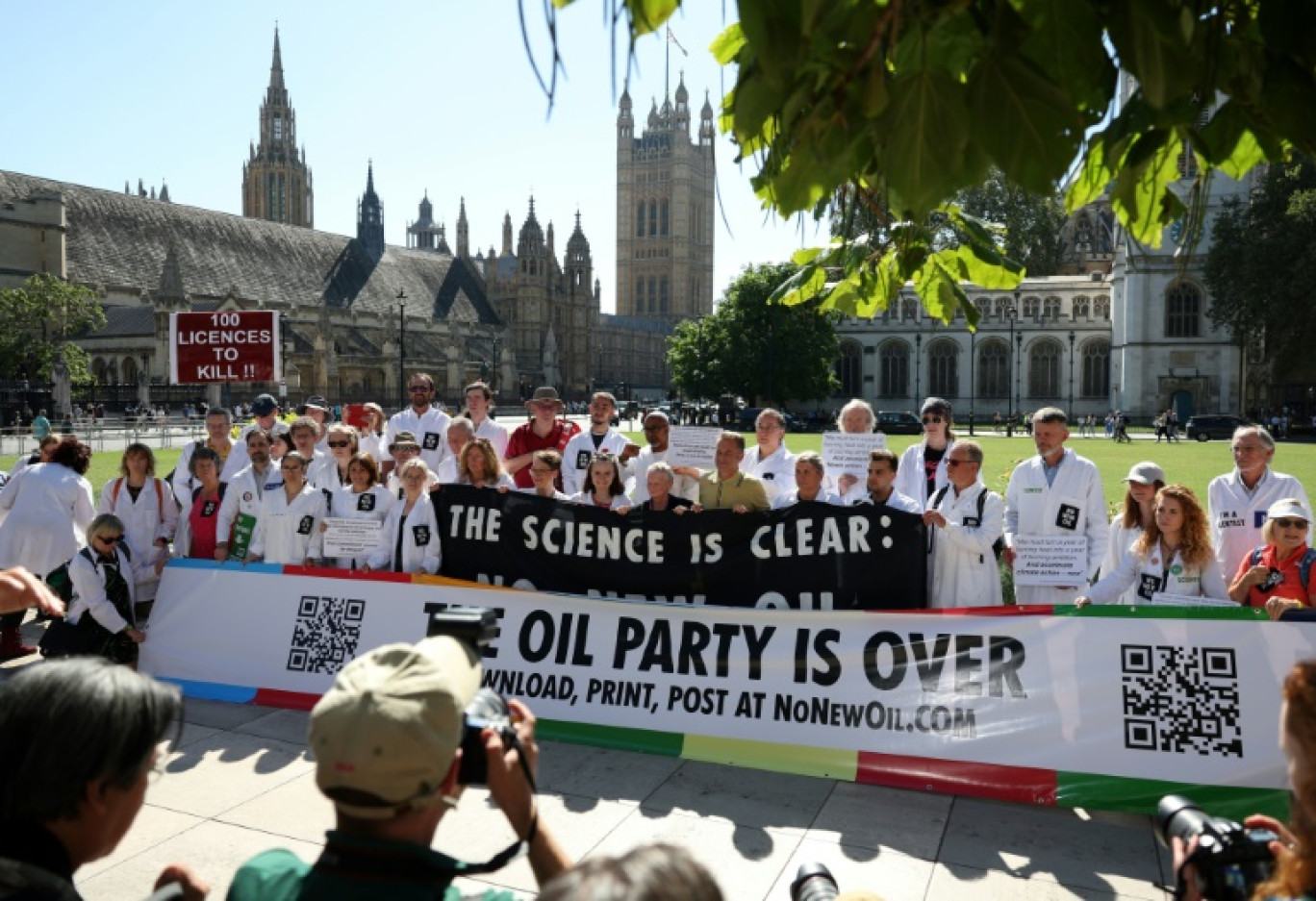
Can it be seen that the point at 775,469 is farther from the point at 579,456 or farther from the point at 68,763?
the point at 68,763

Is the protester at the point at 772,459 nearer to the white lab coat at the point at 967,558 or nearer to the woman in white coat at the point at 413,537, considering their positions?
the white lab coat at the point at 967,558

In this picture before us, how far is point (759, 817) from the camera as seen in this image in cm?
491

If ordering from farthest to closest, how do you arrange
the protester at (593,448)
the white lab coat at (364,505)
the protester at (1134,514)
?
the protester at (593,448), the white lab coat at (364,505), the protester at (1134,514)

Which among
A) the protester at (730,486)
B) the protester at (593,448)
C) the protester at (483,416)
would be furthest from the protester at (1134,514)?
the protester at (483,416)

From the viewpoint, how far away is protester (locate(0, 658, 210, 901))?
1.73m

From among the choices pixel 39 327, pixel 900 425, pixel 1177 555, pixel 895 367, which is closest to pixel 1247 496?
pixel 1177 555

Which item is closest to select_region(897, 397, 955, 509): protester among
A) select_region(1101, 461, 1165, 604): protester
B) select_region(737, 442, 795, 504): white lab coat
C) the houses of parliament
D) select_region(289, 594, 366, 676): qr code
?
select_region(737, 442, 795, 504): white lab coat

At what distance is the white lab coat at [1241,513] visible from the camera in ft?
21.6

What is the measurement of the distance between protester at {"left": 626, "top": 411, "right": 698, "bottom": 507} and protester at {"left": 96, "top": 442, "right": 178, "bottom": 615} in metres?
3.94

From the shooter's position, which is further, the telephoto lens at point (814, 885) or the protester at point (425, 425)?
the protester at point (425, 425)

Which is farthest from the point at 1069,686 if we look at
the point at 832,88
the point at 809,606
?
the point at 832,88

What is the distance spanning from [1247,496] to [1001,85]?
615cm

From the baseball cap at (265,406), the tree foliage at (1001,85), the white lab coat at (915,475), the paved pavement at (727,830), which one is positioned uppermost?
the tree foliage at (1001,85)

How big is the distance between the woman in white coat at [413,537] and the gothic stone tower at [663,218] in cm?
12573
